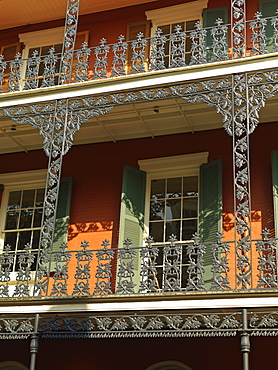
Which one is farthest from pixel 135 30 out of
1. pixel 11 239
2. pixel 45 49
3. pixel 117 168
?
pixel 11 239

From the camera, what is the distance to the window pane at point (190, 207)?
10375 mm

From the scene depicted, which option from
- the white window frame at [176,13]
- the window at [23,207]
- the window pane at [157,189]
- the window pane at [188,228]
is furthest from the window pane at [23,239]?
the white window frame at [176,13]

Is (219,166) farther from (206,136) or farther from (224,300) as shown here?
(224,300)

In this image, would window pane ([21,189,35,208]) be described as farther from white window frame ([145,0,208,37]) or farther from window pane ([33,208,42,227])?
white window frame ([145,0,208,37])

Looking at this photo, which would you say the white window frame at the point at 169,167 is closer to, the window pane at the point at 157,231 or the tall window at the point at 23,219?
the window pane at the point at 157,231

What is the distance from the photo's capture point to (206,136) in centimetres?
1057

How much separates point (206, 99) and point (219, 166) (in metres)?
1.55

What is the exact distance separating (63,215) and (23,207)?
3.86 feet

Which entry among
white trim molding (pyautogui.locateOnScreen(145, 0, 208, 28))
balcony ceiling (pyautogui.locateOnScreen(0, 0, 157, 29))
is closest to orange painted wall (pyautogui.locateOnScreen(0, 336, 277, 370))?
white trim molding (pyautogui.locateOnScreen(145, 0, 208, 28))

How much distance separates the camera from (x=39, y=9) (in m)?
12.2

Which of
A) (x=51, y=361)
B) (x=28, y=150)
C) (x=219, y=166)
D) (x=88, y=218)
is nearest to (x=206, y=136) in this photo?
(x=219, y=166)

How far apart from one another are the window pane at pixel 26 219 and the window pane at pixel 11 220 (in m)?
0.11

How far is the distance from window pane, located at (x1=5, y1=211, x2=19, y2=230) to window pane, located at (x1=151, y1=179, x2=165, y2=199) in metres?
2.76

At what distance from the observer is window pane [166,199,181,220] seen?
34.4 feet
